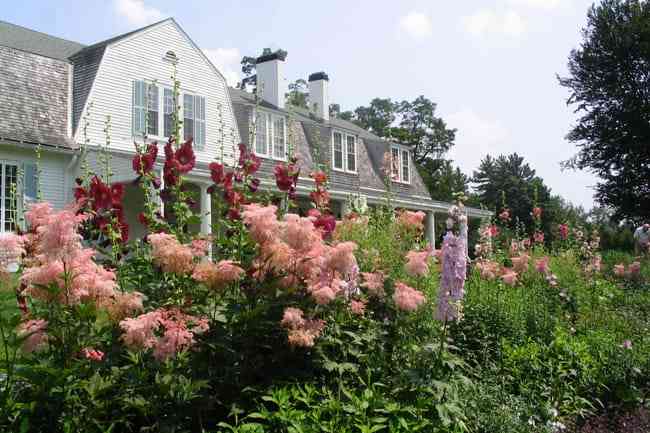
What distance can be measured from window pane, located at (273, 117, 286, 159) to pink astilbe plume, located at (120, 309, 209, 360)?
50.1ft

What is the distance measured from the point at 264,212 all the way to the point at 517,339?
3.05 m

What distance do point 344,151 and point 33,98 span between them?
10.7m

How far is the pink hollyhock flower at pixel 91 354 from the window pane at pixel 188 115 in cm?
1301

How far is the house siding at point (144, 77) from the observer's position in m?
13.8

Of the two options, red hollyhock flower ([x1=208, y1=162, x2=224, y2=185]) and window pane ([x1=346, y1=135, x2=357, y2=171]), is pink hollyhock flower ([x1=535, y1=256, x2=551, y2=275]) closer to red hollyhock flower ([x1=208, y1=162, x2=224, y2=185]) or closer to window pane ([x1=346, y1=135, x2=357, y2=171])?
red hollyhock flower ([x1=208, y1=162, x2=224, y2=185])

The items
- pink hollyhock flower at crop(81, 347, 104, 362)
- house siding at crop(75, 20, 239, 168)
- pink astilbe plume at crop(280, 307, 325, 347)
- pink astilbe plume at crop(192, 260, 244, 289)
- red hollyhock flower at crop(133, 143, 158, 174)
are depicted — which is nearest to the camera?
pink hollyhock flower at crop(81, 347, 104, 362)

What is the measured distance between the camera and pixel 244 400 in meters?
3.00

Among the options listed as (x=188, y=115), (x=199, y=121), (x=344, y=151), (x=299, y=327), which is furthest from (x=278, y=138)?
(x=299, y=327)

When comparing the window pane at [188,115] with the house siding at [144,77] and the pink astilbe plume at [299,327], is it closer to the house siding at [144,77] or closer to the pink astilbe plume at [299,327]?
the house siding at [144,77]

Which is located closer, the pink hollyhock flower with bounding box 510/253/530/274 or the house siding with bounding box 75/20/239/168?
the pink hollyhock flower with bounding box 510/253/530/274

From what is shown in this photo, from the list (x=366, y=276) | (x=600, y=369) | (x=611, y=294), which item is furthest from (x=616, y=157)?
(x=366, y=276)

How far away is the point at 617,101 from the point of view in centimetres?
2283

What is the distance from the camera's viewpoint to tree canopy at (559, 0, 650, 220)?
22.0m

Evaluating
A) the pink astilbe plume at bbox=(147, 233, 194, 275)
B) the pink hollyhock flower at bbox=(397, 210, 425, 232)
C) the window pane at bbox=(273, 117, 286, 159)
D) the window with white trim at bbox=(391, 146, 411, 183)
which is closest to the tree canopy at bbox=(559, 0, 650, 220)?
the window with white trim at bbox=(391, 146, 411, 183)
